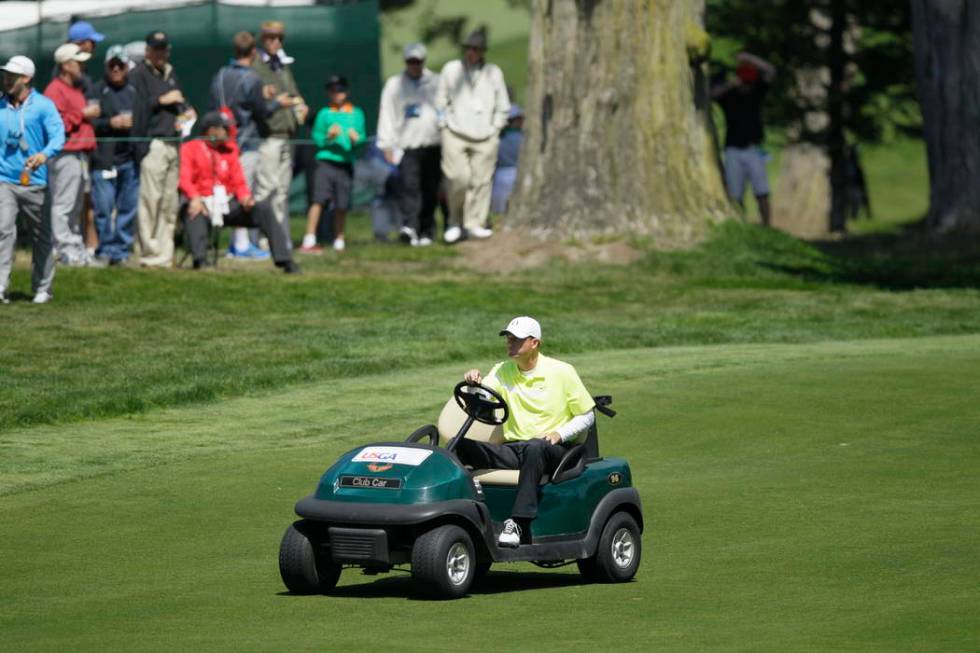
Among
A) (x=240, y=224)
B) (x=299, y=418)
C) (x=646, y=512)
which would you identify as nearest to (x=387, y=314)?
(x=240, y=224)

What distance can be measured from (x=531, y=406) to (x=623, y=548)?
2.90ft

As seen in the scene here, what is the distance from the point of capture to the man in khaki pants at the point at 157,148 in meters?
22.8

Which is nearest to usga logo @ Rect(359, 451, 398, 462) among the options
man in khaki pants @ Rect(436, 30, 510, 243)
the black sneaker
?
the black sneaker

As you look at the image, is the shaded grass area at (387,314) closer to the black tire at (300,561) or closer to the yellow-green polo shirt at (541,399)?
the yellow-green polo shirt at (541,399)

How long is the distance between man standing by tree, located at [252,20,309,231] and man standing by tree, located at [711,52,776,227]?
744 centimetres

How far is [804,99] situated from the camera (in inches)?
1505

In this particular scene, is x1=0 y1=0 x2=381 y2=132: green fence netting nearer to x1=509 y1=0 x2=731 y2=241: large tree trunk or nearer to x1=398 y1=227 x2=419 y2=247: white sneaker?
x1=398 y1=227 x2=419 y2=247: white sneaker

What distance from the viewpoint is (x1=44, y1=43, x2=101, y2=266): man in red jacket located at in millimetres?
21953

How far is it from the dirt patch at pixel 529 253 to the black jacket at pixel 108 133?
195 inches

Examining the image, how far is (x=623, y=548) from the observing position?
10734 mm

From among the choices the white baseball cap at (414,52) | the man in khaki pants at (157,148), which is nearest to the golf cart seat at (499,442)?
the man in khaki pants at (157,148)

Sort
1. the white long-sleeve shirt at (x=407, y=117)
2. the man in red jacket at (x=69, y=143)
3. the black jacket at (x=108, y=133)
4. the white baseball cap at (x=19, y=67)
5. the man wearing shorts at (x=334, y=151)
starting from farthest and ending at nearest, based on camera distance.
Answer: the white long-sleeve shirt at (x=407, y=117), the man wearing shorts at (x=334, y=151), the black jacket at (x=108, y=133), the man in red jacket at (x=69, y=143), the white baseball cap at (x=19, y=67)

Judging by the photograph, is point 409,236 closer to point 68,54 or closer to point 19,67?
point 68,54

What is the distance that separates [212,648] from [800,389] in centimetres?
977
